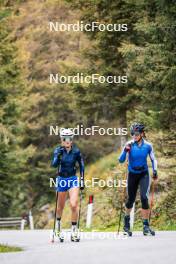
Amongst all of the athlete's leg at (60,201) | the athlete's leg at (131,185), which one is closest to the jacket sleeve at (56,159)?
the athlete's leg at (60,201)

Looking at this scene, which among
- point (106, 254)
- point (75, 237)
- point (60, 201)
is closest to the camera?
point (106, 254)

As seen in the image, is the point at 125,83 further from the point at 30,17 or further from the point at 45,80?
the point at 30,17

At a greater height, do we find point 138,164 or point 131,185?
point 138,164

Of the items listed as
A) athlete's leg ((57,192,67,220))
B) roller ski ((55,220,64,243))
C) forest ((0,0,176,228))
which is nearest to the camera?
roller ski ((55,220,64,243))

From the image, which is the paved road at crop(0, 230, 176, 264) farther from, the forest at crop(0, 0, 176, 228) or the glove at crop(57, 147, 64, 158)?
the forest at crop(0, 0, 176, 228)

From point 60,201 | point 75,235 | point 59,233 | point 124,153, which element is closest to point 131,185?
point 124,153

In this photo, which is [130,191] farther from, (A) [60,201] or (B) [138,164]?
(A) [60,201]

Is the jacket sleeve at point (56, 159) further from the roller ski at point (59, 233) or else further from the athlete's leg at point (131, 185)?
the athlete's leg at point (131, 185)

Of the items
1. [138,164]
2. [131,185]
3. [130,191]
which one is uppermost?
[138,164]

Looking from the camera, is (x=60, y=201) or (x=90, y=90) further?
(x=90, y=90)

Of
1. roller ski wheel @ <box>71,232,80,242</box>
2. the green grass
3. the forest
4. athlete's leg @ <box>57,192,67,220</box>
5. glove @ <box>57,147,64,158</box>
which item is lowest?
the green grass

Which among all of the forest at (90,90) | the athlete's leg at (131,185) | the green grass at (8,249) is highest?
the forest at (90,90)

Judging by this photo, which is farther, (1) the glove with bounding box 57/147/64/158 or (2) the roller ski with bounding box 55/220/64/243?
(1) the glove with bounding box 57/147/64/158

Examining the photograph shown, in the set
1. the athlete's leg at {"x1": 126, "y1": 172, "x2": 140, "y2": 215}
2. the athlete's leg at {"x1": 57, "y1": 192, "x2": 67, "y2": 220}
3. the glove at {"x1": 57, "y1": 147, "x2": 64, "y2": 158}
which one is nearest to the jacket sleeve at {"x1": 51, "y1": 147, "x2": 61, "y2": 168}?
the glove at {"x1": 57, "y1": 147, "x2": 64, "y2": 158}
